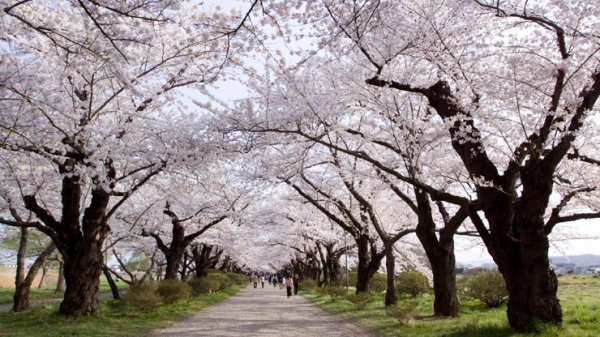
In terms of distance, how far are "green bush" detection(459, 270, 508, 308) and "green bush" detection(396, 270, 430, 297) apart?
710 centimetres

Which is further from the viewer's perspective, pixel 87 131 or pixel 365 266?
pixel 365 266

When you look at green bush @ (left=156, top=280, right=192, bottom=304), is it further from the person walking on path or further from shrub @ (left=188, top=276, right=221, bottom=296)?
shrub @ (left=188, top=276, right=221, bottom=296)

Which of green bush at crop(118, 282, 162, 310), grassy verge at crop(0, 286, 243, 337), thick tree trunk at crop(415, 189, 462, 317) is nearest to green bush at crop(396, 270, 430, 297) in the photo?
thick tree trunk at crop(415, 189, 462, 317)

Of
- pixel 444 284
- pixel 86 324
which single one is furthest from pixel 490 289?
pixel 86 324

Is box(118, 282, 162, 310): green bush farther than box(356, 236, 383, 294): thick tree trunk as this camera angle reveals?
No

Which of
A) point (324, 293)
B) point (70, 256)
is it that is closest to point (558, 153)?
point (70, 256)

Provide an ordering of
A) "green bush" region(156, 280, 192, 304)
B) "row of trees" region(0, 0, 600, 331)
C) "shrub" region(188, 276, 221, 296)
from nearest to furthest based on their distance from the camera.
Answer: "row of trees" region(0, 0, 600, 331)
"green bush" region(156, 280, 192, 304)
"shrub" region(188, 276, 221, 296)

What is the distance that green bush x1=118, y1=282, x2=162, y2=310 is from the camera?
15695 mm

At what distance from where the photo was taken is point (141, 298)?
616 inches

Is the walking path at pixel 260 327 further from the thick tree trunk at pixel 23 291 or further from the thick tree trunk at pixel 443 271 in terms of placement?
the thick tree trunk at pixel 23 291

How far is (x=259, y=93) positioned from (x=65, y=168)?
217 inches

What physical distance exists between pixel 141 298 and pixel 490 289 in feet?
37.5

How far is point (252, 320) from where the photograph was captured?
49.2 feet

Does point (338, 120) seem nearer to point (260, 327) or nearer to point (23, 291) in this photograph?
point (260, 327)
